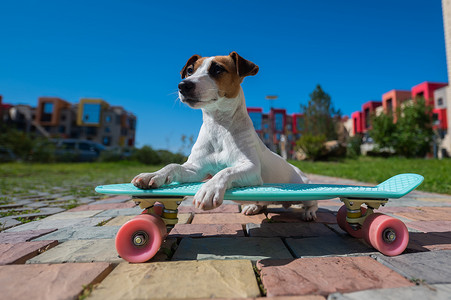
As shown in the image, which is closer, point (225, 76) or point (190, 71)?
point (225, 76)

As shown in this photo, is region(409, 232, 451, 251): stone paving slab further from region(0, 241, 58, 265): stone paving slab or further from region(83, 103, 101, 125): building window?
region(83, 103, 101, 125): building window

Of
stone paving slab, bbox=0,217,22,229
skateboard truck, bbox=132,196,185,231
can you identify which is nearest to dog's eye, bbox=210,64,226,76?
skateboard truck, bbox=132,196,185,231

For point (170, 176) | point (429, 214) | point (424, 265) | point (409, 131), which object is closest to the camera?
point (424, 265)

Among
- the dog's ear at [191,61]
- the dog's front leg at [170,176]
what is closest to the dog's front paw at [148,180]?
the dog's front leg at [170,176]

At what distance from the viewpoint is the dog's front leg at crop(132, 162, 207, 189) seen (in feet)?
4.89

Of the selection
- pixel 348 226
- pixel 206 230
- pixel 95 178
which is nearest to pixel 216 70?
pixel 206 230

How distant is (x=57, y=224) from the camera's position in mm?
2219

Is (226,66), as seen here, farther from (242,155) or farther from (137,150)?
(137,150)

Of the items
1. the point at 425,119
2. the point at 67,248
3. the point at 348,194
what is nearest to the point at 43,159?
the point at 67,248

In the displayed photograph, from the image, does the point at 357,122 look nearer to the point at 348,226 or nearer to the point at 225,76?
the point at 348,226

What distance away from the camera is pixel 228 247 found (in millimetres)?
1565

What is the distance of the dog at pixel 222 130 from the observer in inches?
69.3

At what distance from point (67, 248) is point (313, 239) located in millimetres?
1592

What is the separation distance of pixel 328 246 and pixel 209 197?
0.84 metres
